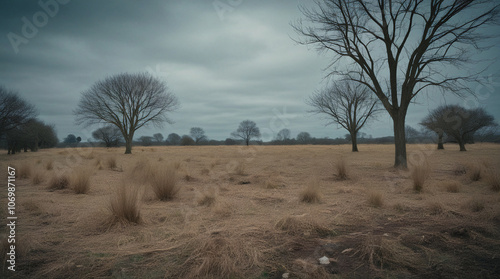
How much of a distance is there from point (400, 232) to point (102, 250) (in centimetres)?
359

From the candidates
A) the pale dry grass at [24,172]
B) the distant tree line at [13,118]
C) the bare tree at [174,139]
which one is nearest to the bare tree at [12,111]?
the distant tree line at [13,118]

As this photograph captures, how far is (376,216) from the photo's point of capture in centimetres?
377

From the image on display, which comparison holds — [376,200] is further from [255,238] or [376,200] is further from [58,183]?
[58,183]

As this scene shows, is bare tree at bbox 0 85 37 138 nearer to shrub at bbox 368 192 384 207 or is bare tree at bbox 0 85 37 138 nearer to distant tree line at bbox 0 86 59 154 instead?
distant tree line at bbox 0 86 59 154

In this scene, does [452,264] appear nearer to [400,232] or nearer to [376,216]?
[400,232]

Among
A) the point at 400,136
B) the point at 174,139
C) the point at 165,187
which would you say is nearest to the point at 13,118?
the point at 165,187

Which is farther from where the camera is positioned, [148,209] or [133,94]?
[133,94]

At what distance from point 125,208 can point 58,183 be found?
13.8 feet

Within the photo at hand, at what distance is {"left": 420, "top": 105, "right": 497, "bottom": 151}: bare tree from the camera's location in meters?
26.4

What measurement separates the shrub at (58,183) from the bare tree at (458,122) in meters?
34.2

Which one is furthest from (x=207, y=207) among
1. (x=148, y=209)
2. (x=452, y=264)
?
(x=452, y=264)

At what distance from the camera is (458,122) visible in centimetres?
2633

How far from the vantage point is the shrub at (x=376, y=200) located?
4382 mm

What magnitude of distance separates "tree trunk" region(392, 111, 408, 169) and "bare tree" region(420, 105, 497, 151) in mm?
21796
